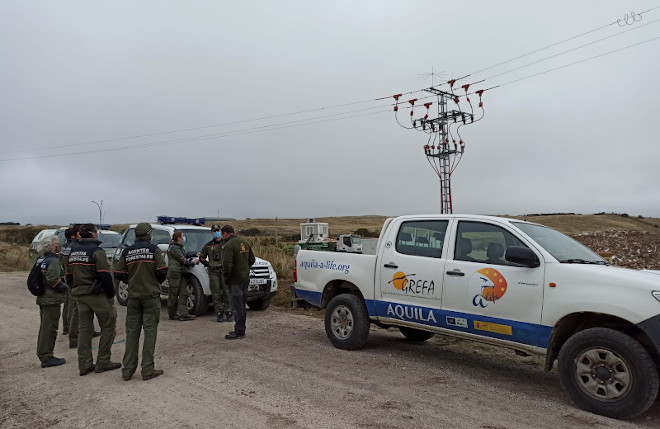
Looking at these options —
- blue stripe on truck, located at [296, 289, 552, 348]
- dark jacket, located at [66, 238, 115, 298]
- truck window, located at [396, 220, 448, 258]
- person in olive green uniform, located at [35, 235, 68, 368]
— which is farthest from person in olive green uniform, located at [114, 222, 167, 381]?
truck window, located at [396, 220, 448, 258]

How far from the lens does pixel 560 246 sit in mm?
5453

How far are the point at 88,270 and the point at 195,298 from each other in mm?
4284

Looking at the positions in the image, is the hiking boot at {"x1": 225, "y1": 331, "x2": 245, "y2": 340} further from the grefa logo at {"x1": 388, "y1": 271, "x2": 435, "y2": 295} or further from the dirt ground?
the grefa logo at {"x1": 388, "y1": 271, "x2": 435, "y2": 295}

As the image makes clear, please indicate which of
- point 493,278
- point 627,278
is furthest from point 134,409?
point 627,278

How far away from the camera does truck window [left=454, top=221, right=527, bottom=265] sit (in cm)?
550

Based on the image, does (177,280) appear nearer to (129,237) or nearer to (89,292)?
(129,237)

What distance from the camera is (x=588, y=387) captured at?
179 inches

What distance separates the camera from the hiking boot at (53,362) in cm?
627

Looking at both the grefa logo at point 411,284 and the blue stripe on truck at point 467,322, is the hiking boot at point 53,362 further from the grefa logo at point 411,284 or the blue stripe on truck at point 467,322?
the grefa logo at point 411,284

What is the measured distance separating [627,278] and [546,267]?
2.44ft

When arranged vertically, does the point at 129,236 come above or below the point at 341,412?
above

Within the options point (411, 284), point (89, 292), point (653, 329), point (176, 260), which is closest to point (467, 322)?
point (411, 284)

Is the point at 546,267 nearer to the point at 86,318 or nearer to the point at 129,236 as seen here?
the point at 86,318

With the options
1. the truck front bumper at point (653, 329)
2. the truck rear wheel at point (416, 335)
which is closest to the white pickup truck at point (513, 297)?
the truck front bumper at point (653, 329)
